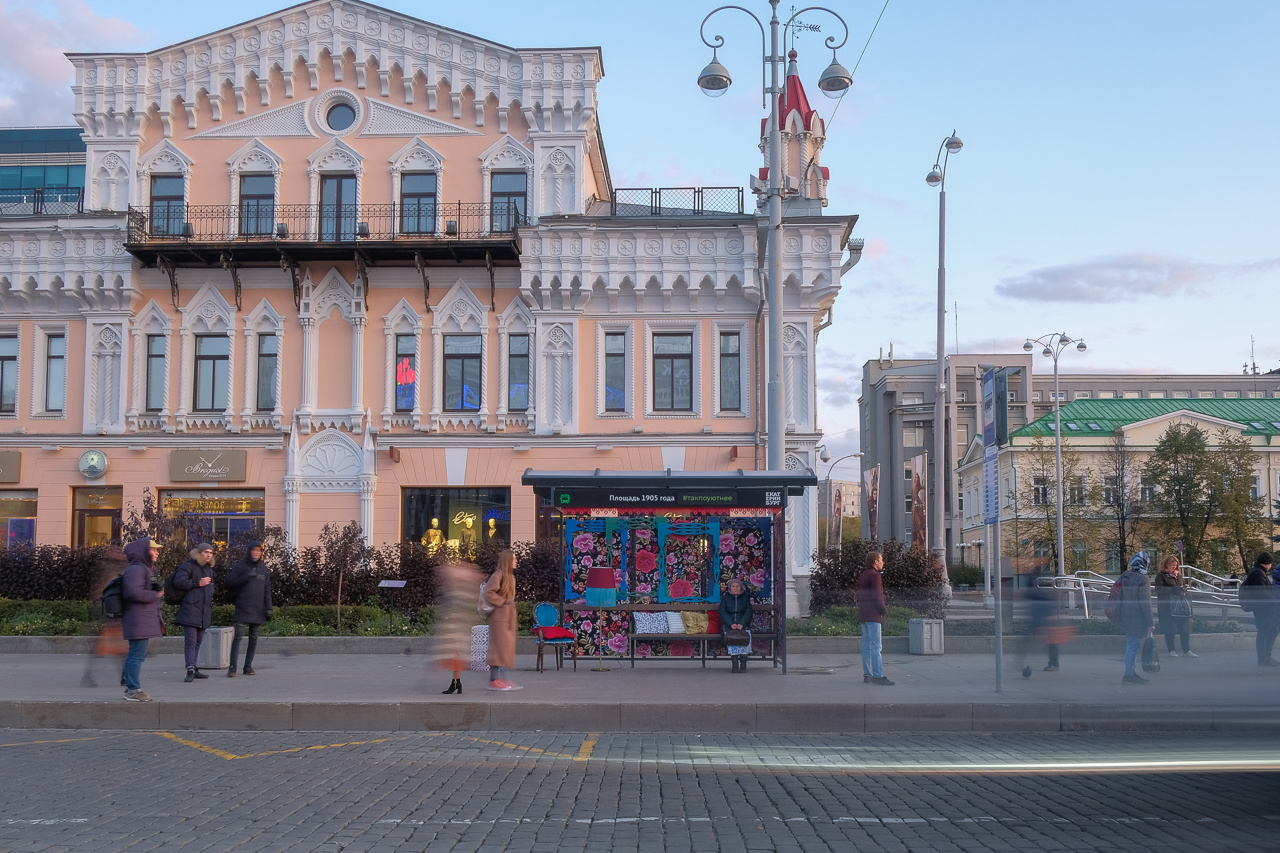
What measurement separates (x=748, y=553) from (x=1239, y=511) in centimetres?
4625

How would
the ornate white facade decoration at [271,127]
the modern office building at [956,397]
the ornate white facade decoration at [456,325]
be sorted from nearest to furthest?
the ornate white facade decoration at [456,325] → the ornate white facade decoration at [271,127] → the modern office building at [956,397]

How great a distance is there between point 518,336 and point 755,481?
50.9 feet

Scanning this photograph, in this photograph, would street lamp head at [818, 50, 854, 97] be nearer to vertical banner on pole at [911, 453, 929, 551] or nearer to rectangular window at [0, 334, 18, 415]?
vertical banner on pole at [911, 453, 929, 551]

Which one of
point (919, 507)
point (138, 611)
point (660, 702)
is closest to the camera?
point (660, 702)

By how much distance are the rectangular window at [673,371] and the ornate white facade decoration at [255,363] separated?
10.3 m

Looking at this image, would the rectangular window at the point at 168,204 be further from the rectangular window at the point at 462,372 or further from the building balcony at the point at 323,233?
the rectangular window at the point at 462,372

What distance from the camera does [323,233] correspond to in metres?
31.6

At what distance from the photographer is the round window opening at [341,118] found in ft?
107

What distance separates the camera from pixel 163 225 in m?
32.0

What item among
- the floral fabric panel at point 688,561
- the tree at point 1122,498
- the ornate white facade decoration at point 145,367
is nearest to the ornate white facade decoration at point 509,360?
the ornate white facade decoration at point 145,367

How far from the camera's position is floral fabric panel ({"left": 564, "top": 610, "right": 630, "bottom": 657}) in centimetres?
1798

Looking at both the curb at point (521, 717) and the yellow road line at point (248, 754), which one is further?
the curb at point (521, 717)

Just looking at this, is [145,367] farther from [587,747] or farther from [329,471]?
[587,747]

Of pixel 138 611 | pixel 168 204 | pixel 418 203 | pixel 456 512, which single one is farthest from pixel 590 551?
pixel 168 204
